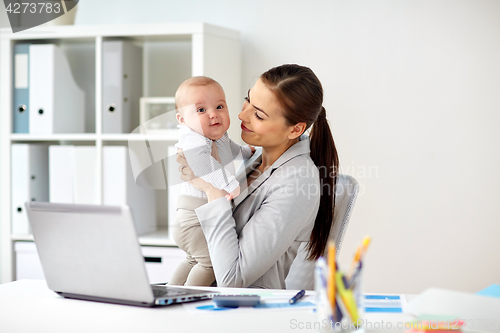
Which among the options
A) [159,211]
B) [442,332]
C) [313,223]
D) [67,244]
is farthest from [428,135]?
[67,244]

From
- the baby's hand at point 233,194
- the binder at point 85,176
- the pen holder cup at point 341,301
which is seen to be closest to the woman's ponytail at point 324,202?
the baby's hand at point 233,194

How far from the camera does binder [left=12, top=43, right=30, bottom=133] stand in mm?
2344

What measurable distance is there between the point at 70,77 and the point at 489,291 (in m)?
2.15

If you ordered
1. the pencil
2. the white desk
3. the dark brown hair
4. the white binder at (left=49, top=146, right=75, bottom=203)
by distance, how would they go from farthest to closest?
1. the white binder at (left=49, top=146, right=75, bottom=203)
2. the dark brown hair
3. the white desk
4. the pencil

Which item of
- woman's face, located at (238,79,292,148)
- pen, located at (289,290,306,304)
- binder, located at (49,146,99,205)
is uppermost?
woman's face, located at (238,79,292,148)

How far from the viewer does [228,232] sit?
1.29 meters

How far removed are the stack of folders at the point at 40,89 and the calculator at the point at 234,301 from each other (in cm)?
172

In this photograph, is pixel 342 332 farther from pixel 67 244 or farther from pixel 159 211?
pixel 159 211

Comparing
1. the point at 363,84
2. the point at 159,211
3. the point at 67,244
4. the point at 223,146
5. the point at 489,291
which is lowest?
the point at 159,211

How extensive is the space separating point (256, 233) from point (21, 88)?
5.47 ft

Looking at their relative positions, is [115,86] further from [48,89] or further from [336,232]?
[336,232]

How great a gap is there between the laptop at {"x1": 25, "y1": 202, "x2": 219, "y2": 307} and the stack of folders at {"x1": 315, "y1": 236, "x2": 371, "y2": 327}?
0.34m

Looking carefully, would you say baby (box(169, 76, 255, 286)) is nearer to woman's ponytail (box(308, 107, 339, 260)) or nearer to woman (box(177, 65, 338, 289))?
woman (box(177, 65, 338, 289))

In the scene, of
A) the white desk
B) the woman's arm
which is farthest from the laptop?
the woman's arm
